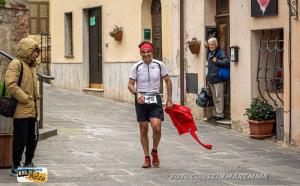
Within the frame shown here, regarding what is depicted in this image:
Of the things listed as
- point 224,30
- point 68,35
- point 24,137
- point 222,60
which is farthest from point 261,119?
point 68,35

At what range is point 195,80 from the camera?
1692 centimetres

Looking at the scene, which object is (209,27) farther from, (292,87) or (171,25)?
(292,87)

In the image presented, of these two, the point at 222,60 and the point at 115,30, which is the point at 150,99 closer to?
the point at 222,60

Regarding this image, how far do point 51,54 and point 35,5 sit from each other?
3374 millimetres

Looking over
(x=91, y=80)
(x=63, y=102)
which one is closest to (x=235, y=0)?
(x=63, y=102)

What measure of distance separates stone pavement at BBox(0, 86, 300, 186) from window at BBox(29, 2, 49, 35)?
13513 millimetres

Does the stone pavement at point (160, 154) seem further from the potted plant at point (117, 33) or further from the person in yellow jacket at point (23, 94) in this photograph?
the potted plant at point (117, 33)

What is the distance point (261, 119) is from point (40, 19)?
704 inches

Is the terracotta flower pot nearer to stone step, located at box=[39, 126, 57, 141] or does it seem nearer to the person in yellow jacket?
stone step, located at box=[39, 126, 57, 141]

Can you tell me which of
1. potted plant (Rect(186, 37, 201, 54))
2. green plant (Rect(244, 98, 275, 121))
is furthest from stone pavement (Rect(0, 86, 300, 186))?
potted plant (Rect(186, 37, 201, 54))

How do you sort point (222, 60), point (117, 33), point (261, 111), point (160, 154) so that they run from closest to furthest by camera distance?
point (160, 154), point (261, 111), point (222, 60), point (117, 33)

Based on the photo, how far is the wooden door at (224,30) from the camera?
1581 centimetres

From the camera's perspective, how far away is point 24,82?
30.2 feet

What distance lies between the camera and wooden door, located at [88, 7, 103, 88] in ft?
76.4
